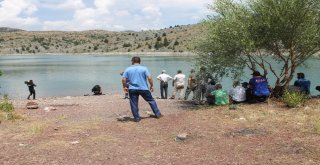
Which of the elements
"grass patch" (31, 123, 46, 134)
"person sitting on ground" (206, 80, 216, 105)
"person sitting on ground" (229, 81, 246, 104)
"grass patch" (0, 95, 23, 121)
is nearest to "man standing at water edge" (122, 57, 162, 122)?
"grass patch" (31, 123, 46, 134)

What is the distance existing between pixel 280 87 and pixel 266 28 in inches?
122

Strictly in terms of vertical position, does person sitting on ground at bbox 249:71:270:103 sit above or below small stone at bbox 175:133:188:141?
above

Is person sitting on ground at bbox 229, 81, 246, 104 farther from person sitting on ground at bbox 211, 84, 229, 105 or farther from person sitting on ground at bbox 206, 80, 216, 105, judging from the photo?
person sitting on ground at bbox 206, 80, 216, 105

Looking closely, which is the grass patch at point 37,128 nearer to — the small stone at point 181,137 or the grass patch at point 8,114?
the grass patch at point 8,114

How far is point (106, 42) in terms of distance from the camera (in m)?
141

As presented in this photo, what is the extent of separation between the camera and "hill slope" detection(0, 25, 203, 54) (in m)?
112

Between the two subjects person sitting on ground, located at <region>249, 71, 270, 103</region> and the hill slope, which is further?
the hill slope

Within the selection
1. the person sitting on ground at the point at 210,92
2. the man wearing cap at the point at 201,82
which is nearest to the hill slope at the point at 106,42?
the man wearing cap at the point at 201,82

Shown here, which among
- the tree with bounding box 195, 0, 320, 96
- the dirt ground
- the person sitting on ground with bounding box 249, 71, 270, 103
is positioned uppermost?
the tree with bounding box 195, 0, 320, 96

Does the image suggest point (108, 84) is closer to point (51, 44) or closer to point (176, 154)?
point (176, 154)

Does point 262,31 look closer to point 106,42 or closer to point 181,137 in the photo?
point 181,137

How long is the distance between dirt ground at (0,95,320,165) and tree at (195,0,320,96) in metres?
2.84

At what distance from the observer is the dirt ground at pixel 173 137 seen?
10.4 m

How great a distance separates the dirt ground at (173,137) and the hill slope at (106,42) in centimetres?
7664
